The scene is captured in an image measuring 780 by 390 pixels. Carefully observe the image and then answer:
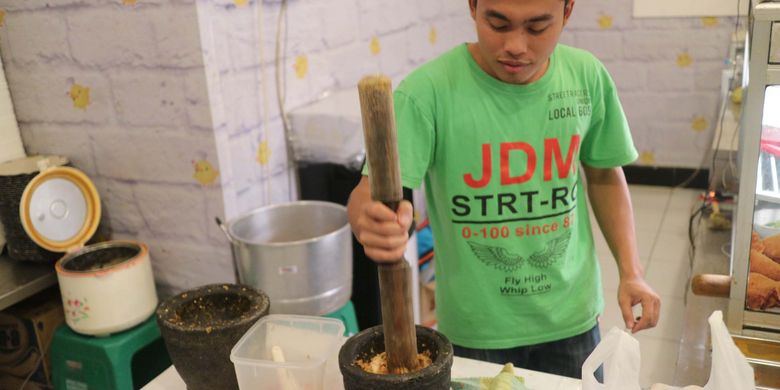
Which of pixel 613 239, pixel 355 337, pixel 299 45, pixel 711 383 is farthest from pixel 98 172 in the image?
pixel 711 383

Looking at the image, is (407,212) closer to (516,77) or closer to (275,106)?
(516,77)

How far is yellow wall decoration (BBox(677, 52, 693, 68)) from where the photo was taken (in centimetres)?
325

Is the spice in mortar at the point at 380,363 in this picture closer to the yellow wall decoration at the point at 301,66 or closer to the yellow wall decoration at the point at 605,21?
the yellow wall decoration at the point at 301,66

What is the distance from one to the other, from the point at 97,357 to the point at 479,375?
0.96m

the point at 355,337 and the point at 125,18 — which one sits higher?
the point at 125,18

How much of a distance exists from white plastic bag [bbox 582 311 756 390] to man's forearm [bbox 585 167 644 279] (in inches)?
15.5

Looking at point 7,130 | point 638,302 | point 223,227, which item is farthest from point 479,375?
point 7,130

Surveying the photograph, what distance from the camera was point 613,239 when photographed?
3.97 feet

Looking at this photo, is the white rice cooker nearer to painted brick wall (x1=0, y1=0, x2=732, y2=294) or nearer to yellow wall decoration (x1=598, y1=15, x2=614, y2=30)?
painted brick wall (x1=0, y1=0, x2=732, y2=294)

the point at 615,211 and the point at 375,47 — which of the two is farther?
the point at 375,47

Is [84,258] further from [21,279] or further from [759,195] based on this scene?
[759,195]

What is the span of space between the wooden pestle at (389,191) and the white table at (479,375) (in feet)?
0.62

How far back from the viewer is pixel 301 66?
76.9 inches

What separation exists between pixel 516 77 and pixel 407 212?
42cm
